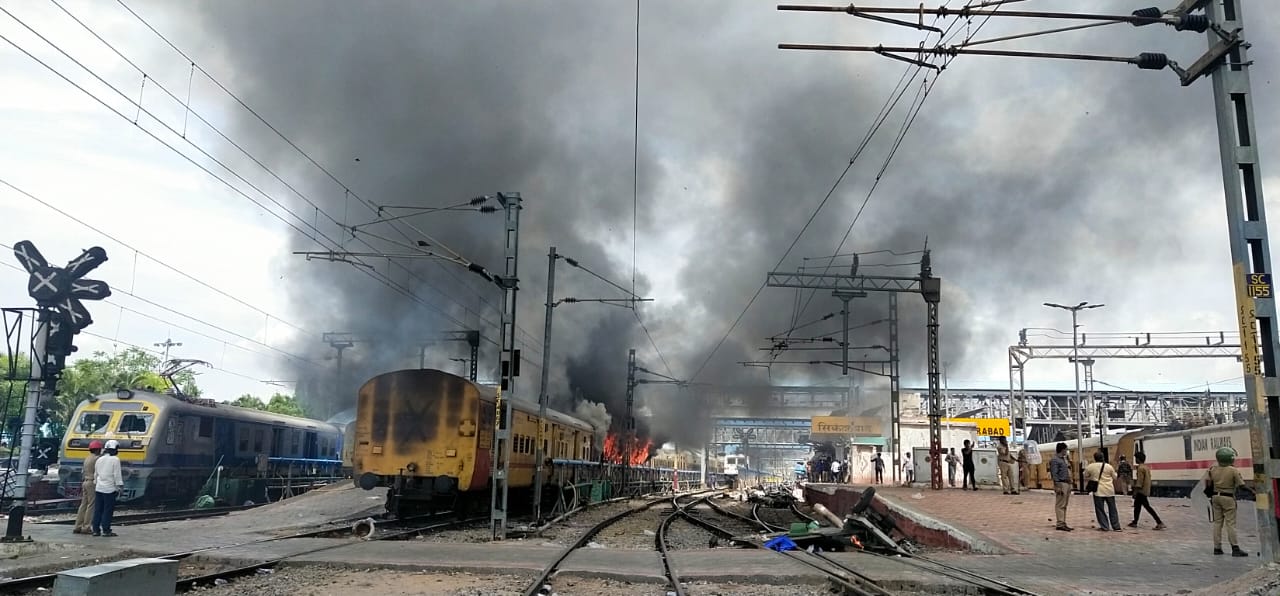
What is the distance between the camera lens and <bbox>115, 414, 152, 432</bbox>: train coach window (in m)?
21.7

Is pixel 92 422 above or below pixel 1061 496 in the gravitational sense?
above

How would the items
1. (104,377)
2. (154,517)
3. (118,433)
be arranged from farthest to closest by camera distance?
(104,377)
(118,433)
(154,517)

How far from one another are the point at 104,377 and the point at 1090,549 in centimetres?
5902

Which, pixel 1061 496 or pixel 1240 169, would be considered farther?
pixel 1061 496

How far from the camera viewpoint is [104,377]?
179ft

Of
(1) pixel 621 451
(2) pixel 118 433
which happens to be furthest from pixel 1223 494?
(1) pixel 621 451

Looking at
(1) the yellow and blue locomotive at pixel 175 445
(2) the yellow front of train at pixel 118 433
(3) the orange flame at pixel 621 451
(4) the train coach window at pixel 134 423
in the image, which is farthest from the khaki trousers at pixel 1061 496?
(4) the train coach window at pixel 134 423

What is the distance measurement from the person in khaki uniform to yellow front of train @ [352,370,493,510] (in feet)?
42.5

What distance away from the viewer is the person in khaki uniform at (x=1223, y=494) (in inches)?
450

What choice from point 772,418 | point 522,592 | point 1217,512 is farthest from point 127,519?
point 772,418

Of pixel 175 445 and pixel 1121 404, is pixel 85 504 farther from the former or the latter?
pixel 1121 404

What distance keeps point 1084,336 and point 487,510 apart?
35791 millimetres

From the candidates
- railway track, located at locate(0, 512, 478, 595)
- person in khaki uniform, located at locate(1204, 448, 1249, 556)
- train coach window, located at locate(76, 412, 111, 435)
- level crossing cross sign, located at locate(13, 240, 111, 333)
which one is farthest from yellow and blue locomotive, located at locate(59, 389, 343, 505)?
person in khaki uniform, located at locate(1204, 448, 1249, 556)

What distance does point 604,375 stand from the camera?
38406mm
